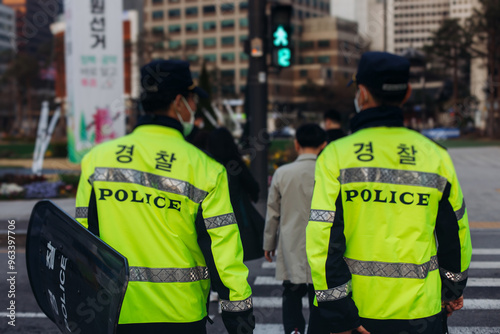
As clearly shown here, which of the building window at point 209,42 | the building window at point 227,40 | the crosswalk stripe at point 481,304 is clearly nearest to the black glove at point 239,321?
the crosswalk stripe at point 481,304

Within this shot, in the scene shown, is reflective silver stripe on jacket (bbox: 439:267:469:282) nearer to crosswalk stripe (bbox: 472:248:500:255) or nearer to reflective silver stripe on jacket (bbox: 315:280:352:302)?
reflective silver stripe on jacket (bbox: 315:280:352:302)

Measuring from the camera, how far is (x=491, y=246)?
28.2 ft

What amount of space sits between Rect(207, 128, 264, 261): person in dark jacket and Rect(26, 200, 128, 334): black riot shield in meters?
2.82

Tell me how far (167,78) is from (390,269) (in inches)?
48.9

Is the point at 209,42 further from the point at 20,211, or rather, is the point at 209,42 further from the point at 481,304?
the point at 481,304

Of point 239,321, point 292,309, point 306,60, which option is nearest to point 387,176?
point 239,321

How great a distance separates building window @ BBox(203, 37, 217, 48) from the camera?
99.4m

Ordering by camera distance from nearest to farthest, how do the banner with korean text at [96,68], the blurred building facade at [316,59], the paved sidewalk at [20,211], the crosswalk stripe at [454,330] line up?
the crosswalk stripe at [454,330]
the paved sidewalk at [20,211]
the banner with korean text at [96,68]
the blurred building facade at [316,59]

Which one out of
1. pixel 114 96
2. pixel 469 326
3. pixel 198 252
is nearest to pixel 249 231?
pixel 469 326

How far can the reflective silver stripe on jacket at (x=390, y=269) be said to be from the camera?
8.11ft

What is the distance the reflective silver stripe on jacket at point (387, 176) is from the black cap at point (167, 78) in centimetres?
79

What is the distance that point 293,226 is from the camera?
4609mm

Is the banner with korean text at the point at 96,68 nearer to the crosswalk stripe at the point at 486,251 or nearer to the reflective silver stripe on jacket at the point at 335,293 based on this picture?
the crosswalk stripe at the point at 486,251

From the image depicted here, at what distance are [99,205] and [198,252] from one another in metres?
0.46
